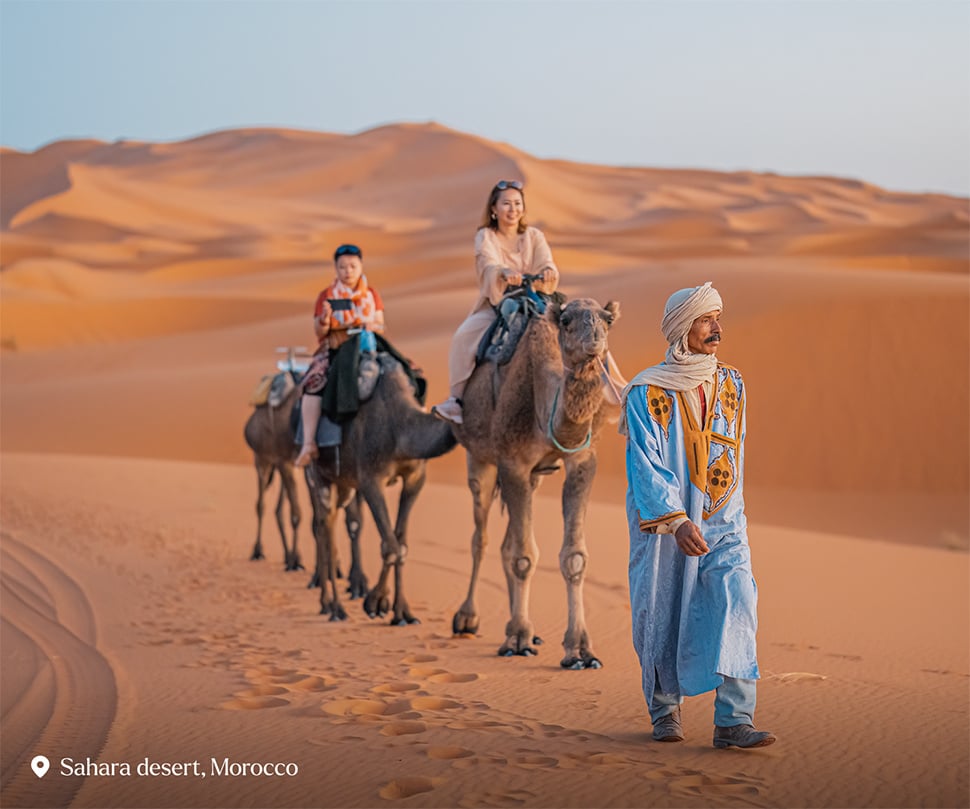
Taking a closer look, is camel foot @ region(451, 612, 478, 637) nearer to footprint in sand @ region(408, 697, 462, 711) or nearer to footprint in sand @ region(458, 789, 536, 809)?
footprint in sand @ region(408, 697, 462, 711)

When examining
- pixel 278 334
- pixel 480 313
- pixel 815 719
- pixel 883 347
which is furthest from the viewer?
pixel 278 334

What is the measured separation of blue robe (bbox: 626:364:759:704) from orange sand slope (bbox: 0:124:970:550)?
12277 millimetres

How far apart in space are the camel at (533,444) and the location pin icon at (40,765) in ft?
11.0

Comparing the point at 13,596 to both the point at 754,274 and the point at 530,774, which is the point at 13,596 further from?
the point at 754,274

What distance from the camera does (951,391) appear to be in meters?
22.6

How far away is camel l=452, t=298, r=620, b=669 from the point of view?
26.1 ft

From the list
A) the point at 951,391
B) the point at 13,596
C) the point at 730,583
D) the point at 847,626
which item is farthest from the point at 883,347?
the point at 730,583

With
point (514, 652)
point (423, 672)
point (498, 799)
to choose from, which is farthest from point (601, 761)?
point (514, 652)

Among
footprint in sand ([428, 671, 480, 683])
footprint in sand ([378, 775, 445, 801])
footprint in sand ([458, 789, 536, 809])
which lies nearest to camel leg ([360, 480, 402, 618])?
footprint in sand ([428, 671, 480, 683])

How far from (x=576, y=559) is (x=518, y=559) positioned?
0.48 m

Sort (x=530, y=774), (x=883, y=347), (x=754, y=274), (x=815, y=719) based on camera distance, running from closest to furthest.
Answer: (x=530, y=774), (x=815, y=719), (x=883, y=347), (x=754, y=274)

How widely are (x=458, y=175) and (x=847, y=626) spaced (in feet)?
282

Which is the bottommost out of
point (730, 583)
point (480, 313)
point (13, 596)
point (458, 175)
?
point (13, 596)

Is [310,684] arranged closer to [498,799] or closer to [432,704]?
[432,704]
